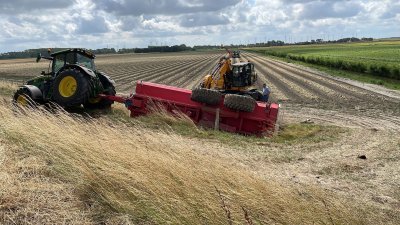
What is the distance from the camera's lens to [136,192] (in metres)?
4.56

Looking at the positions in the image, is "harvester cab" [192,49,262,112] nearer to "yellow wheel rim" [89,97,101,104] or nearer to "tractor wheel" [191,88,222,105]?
"tractor wheel" [191,88,222,105]

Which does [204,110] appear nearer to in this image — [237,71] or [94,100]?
[94,100]

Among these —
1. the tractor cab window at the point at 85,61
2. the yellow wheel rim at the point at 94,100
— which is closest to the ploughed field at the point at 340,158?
the yellow wheel rim at the point at 94,100

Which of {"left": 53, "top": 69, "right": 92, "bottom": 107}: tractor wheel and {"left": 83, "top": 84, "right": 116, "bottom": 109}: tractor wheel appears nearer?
{"left": 53, "top": 69, "right": 92, "bottom": 107}: tractor wheel

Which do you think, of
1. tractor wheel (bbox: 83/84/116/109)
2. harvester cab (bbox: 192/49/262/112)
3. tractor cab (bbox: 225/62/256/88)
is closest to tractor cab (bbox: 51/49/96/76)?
tractor wheel (bbox: 83/84/116/109)

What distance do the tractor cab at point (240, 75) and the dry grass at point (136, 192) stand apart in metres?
11.5

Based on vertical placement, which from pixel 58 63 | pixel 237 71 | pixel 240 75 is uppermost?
pixel 58 63

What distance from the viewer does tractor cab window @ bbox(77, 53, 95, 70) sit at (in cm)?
1396

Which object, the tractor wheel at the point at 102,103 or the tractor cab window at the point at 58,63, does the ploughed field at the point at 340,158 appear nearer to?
the tractor wheel at the point at 102,103

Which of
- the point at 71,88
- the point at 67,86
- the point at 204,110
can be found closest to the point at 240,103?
the point at 204,110

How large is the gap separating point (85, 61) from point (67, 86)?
1586 mm

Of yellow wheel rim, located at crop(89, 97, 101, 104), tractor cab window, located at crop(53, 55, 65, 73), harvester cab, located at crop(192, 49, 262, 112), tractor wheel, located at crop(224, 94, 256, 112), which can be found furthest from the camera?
harvester cab, located at crop(192, 49, 262, 112)

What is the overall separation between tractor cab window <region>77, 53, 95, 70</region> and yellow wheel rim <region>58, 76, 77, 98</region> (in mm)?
1167

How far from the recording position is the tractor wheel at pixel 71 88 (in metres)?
12.5
